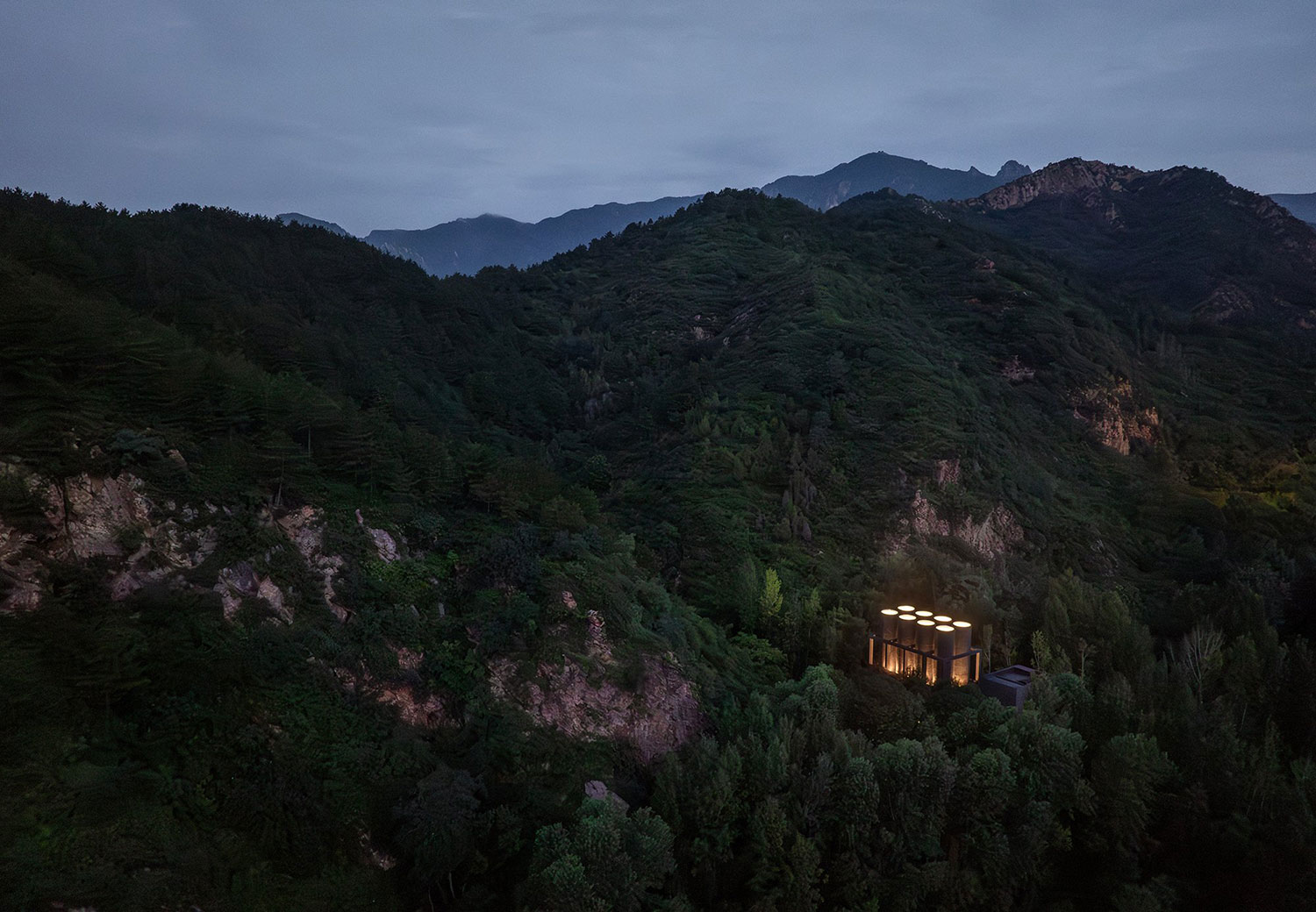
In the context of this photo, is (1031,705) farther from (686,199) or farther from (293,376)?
(686,199)

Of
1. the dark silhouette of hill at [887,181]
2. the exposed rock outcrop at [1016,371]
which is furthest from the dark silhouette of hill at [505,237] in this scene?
the exposed rock outcrop at [1016,371]

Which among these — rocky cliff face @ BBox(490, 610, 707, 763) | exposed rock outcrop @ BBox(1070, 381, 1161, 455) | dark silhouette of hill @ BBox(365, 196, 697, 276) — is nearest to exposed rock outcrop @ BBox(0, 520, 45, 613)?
rocky cliff face @ BBox(490, 610, 707, 763)

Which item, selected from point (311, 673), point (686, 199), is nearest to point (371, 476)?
point (311, 673)

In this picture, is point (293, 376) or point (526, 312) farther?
point (526, 312)

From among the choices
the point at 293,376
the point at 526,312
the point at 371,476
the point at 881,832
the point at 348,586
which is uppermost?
the point at 526,312

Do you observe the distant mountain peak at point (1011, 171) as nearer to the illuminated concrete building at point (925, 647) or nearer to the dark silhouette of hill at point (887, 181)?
the dark silhouette of hill at point (887, 181)

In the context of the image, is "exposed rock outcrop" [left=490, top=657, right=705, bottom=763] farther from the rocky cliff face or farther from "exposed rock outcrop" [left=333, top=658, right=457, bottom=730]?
"exposed rock outcrop" [left=333, top=658, right=457, bottom=730]
